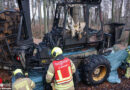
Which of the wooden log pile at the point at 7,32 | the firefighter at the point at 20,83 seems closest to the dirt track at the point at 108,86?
the firefighter at the point at 20,83

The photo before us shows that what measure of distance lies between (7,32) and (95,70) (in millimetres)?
3679

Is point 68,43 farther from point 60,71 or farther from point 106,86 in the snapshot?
point 106,86

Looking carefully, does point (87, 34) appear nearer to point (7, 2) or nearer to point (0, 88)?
point (0, 88)

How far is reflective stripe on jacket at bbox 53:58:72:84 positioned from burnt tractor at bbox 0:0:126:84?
4.20ft

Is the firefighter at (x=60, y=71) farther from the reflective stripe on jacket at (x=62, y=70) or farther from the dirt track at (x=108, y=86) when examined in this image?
the dirt track at (x=108, y=86)

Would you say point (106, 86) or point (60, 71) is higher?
point (60, 71)

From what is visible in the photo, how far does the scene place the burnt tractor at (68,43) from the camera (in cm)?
Result: 427

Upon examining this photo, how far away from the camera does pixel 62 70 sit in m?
3.12

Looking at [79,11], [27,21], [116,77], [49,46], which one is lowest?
[116,77]

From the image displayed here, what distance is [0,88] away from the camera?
4.45 m

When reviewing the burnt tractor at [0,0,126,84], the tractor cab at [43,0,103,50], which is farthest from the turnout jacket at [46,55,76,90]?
the tractor cab at [43,0,103,50]

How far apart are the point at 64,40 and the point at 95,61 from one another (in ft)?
4.05

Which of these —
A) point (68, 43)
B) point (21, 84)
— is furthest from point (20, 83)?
point (68, 43)

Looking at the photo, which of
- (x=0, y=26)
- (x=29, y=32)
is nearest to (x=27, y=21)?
(x=29, y=32)
